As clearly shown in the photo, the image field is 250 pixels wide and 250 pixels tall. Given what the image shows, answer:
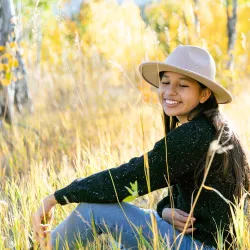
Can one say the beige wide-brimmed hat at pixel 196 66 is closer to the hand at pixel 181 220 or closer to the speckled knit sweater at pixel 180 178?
the speckled knit sweater at pixel 180 178

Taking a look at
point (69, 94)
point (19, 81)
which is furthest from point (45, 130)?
point (69, 94)

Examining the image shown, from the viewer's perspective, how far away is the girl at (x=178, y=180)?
6.59 ft

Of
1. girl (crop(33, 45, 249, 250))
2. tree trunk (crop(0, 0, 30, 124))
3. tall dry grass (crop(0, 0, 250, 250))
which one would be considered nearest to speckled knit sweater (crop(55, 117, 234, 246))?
girl (crop(33, 45, 249, 250))

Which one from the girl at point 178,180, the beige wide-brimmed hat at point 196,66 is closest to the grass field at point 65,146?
the girl at point 178,180

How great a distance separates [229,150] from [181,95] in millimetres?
281

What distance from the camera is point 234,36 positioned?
7137 mm

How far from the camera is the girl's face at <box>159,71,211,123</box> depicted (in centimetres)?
216

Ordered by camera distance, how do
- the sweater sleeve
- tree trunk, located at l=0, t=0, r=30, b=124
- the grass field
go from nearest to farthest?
the sweater sleeve
the grass field
tree trunk, located at l=0, t=0, r=30, b=124

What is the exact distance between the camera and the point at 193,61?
2.19m

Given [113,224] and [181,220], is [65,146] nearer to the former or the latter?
[113,224]

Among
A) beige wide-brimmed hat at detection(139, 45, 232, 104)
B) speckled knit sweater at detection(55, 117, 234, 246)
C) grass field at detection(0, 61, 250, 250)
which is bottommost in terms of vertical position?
grass field at detection(0, 61, 250, 250)

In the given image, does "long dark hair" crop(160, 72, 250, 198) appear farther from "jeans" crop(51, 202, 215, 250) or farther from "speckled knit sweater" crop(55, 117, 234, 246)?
"jeans" crop(51, 202, 215, 250)

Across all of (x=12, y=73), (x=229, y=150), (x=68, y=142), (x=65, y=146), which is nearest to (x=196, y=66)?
(x=229, y=150)

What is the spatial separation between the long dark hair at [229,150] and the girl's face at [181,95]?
3 cm
